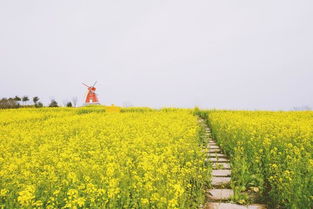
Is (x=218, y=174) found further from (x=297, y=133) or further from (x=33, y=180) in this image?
(x=33, y=180)

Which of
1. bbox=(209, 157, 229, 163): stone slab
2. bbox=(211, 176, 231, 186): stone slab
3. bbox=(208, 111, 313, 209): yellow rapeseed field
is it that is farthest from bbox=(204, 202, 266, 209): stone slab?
bbox=(209, 157, 229, 163): stone slab

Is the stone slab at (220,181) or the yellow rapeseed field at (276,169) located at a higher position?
Result: the yellow rapeseed field at (276,169)

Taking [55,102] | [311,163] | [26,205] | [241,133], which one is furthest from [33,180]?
[55,102]

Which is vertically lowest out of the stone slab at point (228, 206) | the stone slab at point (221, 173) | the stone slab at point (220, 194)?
the stone slab at point (228, 206)

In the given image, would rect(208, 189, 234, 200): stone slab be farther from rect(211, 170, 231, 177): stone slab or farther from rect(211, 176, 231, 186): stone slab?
rect(211, 170, 231, 177): stone slab

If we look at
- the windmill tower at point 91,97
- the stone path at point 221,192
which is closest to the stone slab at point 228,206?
the stone path at point 221,192

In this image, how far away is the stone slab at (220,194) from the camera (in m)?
6.63

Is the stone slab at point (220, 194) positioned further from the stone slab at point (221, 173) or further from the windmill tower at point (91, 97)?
the windmill tower at point (91, 97)

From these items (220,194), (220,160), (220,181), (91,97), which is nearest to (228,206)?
(220,194)

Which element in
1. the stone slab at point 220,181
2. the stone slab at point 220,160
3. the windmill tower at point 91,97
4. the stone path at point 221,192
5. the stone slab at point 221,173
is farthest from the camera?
the windmill tower at point 91,97

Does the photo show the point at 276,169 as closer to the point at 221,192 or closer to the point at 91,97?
the point at 221,192

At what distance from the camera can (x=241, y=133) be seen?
10.6m

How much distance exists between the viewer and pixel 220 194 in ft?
22.4

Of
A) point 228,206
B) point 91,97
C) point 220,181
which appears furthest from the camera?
point 91,97
